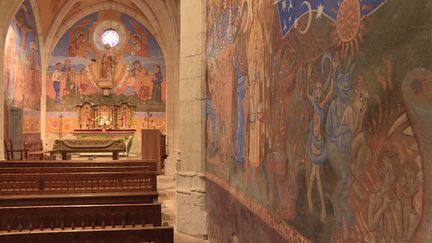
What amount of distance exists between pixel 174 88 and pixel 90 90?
348 inches

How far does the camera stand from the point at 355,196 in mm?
1854

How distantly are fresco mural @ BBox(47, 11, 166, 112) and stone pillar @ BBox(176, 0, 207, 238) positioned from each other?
15.9 metres

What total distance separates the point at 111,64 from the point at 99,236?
66.0ft

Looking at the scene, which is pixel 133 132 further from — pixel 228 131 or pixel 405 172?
pixel 405 172

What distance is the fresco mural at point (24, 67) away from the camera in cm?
1557

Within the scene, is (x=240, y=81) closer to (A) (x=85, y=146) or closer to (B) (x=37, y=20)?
(A) (x=85, y=146)

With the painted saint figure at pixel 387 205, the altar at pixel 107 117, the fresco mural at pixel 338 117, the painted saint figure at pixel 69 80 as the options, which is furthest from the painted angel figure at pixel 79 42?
the painted saint figure at pixel 387 205

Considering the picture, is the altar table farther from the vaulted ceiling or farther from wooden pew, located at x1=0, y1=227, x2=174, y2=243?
wooden pew, located at x1=0, y1=227, x2=174, y2=243

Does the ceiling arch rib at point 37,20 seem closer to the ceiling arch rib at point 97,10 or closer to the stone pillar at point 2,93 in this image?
the ceiling arch rib at point 97,10

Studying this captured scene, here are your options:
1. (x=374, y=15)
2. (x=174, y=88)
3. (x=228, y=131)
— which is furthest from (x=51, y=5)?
(x=374, y=15)

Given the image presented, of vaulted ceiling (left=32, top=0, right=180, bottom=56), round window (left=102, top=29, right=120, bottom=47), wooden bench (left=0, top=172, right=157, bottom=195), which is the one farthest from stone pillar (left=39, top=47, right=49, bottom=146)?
wooden bench (left=0, top=172, right=157, bottom=195)

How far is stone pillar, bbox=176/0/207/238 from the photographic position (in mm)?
6898

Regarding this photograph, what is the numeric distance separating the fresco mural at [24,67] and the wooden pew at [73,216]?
1195 cm

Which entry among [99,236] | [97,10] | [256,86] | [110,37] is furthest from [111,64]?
[256,86]
